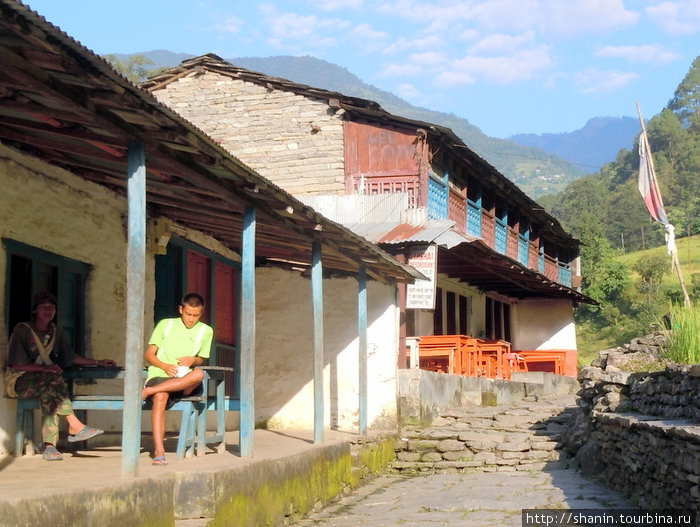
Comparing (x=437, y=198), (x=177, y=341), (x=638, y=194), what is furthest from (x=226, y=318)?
(x=638, y=194)

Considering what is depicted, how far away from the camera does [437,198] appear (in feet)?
59.3

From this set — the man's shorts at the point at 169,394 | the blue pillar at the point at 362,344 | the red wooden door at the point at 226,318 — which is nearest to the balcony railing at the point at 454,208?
the red wooden door at the point at 226,318

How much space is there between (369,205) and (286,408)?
619 centimetres

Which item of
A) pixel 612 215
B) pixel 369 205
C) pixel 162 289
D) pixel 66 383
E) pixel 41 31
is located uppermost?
pixel 612 215

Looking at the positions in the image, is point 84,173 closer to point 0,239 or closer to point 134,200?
point 0,239

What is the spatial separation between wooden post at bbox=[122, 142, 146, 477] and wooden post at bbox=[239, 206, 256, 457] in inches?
72.0

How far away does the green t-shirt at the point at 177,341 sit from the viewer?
7098mm

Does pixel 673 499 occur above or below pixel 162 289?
below

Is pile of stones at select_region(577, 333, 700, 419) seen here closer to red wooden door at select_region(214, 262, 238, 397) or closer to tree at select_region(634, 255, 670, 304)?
red wooden door at select_region(214, 262, 238, 397)

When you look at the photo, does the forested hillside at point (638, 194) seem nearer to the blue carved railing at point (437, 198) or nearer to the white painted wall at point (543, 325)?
the white painted wall at point (543, 325)

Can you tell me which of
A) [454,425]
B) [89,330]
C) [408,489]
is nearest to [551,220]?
[454,425]

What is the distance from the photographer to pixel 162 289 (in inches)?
398

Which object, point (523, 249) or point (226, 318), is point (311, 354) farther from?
point (523, 249)

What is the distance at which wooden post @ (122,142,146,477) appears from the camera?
18.0 feet
